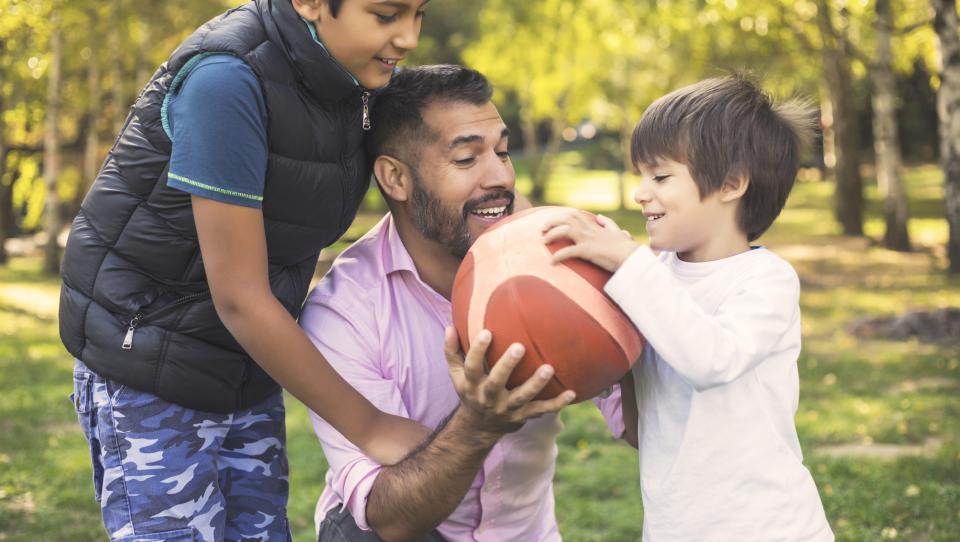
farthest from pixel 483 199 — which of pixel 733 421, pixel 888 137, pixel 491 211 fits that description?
pixel 888 137

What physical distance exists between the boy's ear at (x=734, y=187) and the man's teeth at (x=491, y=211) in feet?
2.68

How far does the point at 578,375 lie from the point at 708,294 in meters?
0.43

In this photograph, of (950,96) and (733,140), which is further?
(950,96)

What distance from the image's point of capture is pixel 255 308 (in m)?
2.92

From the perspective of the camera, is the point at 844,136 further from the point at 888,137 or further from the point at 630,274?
the point at 630,274

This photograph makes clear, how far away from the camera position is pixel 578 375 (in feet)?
8.96

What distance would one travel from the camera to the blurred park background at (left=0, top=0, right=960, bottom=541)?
6.72 m

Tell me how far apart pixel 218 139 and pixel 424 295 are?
3.43ft

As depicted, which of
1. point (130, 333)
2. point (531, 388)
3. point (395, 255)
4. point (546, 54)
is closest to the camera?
point (531, 388)

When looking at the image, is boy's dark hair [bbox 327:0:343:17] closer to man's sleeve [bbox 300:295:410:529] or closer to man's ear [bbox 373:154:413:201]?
man's ear [bbox 373:154:413:201]

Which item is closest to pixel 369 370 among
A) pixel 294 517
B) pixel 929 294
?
pixel 294 517

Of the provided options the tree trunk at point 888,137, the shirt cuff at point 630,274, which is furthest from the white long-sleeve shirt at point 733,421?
the tree trunk at point 888,137

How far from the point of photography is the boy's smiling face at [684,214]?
2887 mm

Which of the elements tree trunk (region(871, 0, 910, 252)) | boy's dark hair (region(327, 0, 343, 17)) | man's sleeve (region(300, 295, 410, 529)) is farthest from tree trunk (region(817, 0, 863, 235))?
boy's dark hair (region(327, 0, 343, 17))
